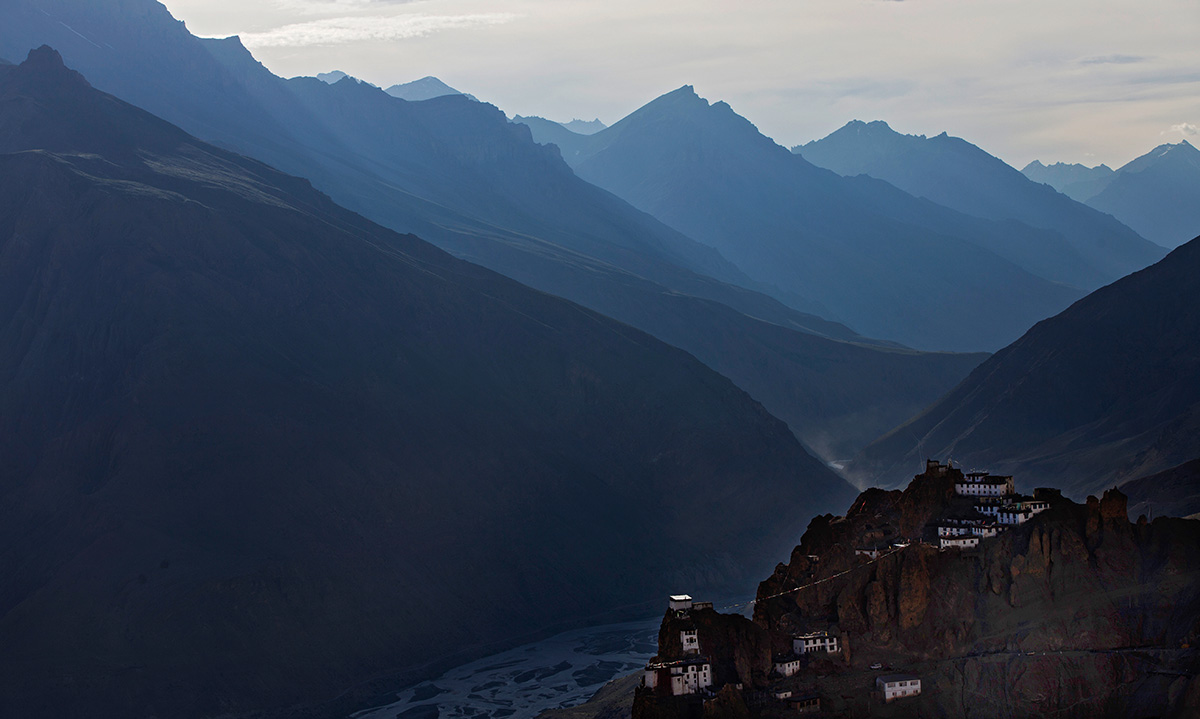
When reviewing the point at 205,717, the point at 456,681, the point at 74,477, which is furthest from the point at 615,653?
the point at 74,477

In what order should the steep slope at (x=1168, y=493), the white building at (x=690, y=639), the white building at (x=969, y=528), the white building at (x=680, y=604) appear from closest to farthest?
the white building at (x=690, y=639), the white building at (x=969, y=528), the white building at (x=680, y=604), the steep slope at (x=1168, y=493)

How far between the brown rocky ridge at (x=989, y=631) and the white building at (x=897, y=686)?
48 cm

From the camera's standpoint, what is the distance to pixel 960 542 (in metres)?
112

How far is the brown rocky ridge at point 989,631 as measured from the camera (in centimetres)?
10319

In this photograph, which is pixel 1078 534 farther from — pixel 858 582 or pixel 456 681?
pixel 456 681

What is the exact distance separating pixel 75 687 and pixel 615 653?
223ft

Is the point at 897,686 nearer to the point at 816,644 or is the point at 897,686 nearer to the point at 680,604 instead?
the point at 816,644

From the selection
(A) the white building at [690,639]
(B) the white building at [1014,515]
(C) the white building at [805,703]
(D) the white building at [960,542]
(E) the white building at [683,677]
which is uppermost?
(B) the white building at [1014,515]

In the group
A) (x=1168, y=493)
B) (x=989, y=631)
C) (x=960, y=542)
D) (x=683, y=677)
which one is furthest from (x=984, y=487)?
(x=1168, y=493)

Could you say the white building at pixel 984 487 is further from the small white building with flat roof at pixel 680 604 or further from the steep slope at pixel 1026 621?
the small white building with flat roof at pixel 680 604

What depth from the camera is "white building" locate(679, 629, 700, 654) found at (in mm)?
109000

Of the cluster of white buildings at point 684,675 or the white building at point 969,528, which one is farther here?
the white building at point 969,528

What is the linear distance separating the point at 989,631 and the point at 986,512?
12.2 m

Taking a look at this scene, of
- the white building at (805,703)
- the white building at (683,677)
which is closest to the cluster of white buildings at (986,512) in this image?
the white building at (805,703)
